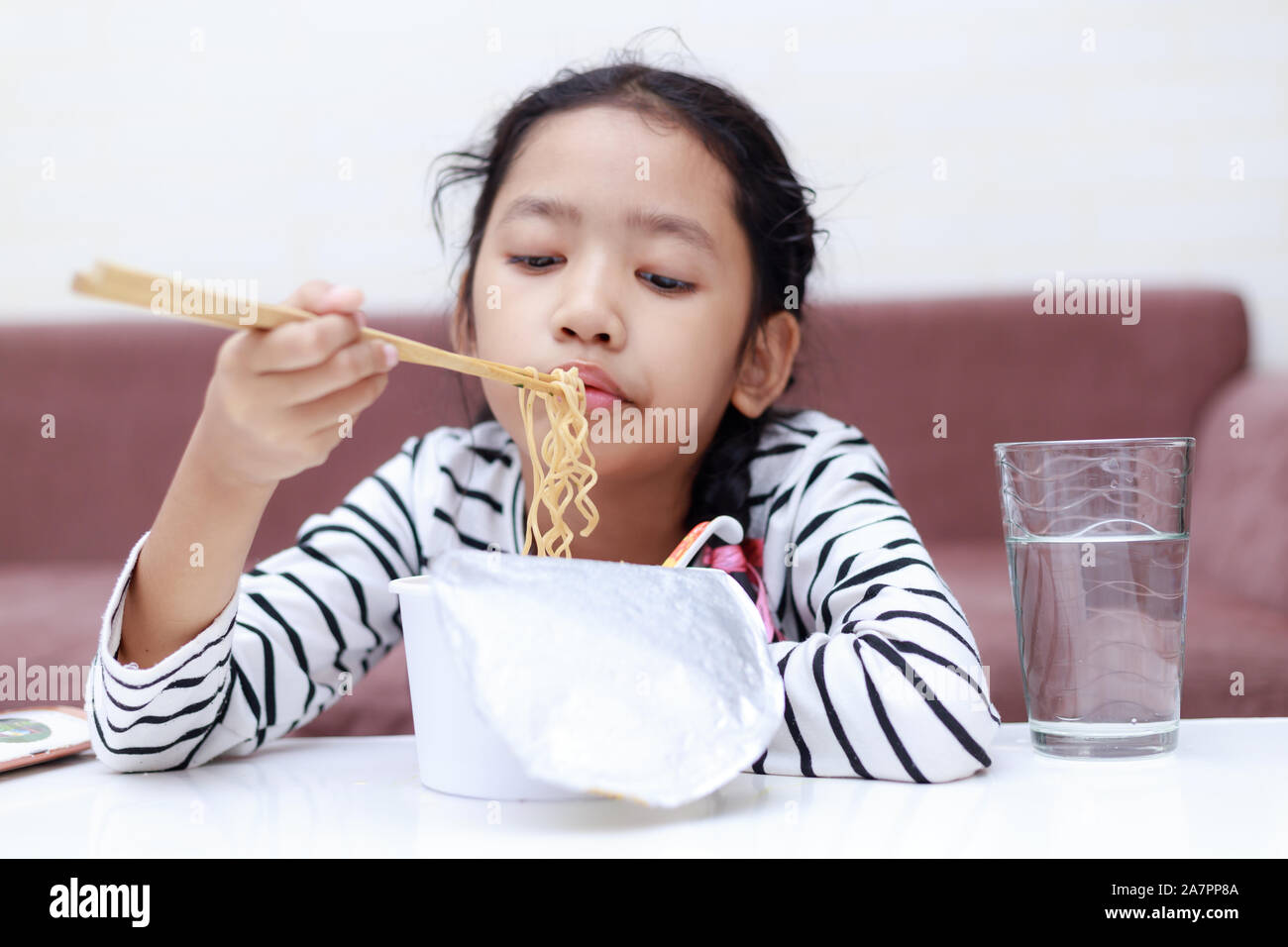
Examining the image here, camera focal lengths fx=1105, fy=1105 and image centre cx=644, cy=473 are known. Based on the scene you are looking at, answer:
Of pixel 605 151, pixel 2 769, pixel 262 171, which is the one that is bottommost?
pixel 2 769

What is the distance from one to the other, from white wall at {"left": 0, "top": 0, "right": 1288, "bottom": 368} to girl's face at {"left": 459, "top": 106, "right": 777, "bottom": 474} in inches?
34.0

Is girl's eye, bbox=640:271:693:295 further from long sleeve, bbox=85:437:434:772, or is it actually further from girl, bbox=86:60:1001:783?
long sleeve, bbox=85:437:434:772

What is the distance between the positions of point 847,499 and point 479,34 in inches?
49.4

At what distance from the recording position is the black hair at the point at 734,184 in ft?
3.11

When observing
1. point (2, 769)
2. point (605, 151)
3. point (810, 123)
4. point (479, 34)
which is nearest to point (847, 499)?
point (605, 151)

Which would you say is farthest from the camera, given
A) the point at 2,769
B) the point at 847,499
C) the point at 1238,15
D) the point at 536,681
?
the point at 1238,15

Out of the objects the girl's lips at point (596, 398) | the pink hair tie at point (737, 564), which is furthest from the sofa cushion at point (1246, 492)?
the girl's lips at point (596, 398)

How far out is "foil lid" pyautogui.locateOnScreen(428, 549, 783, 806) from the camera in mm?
417

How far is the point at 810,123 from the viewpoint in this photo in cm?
177

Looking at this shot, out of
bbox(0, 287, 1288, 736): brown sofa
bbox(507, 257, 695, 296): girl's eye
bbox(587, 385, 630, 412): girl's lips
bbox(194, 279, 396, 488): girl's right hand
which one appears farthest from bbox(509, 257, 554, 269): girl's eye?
bbox(0, 287, 1288, 736): brown sofa

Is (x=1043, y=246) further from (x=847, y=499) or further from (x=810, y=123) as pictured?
(x=847, y=499)

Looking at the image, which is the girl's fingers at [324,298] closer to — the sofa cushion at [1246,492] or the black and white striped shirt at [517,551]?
the black and white striped shirt at [517,551]

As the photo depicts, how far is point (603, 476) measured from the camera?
92 centimetres

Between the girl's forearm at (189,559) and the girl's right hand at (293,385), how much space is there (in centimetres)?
3
